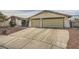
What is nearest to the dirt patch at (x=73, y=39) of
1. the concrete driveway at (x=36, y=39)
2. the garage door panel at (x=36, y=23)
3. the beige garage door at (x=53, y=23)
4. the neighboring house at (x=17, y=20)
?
the concrete driveway at (x=36, y=39)

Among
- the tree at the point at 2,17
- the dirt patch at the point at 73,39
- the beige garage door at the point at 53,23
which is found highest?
the tree at the point at 2,17

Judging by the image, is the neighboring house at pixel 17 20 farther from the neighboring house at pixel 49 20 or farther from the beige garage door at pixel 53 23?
the beige garage door at pixel 53 23

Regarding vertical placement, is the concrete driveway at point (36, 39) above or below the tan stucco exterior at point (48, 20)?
below

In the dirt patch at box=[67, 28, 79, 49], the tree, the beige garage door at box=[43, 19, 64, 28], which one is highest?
the tree

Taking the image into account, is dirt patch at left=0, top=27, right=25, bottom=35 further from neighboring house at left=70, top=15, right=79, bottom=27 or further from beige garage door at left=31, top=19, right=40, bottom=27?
neighboring house at left=70, top=15, right=79, bottom=27

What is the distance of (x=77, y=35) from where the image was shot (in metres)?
1.73

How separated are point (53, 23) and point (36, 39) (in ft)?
1.04

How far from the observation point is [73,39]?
1712 mm

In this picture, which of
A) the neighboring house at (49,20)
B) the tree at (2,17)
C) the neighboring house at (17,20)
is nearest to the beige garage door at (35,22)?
the neighboring house at (49,20)

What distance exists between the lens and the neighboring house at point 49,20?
5.71 ft

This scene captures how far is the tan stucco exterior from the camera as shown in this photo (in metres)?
1.74

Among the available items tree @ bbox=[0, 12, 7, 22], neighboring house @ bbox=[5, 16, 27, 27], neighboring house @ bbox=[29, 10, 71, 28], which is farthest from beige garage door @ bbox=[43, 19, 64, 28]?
tree @ bbox=[0, 12, 7, 22]

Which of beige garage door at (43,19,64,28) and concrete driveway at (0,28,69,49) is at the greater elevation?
beige garage door at (43,19,64,28)
